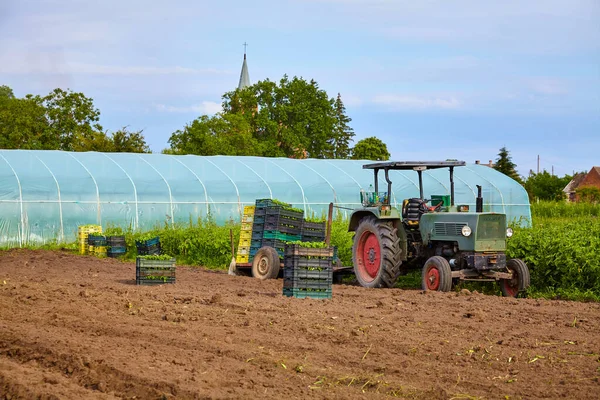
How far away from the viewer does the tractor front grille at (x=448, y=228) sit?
13.4 meters

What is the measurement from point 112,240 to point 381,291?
462 inches

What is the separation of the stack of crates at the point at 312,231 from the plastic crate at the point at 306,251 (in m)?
4.73

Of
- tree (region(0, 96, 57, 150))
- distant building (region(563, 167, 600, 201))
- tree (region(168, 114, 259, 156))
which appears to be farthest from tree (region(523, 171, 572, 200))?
tree (region(0, 96, 57, 150))

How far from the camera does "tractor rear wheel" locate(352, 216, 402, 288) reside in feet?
46.0

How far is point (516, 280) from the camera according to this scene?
1350cm

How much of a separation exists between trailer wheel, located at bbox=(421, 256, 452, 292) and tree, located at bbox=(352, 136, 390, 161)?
50185mm

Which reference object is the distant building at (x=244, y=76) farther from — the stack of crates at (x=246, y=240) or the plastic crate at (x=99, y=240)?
the stack of crates at (x=246, y=240)

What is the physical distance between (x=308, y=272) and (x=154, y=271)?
12.4 ft

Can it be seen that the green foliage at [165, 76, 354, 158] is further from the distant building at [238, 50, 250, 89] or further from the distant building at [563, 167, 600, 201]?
the distant building at [563, 167, 600, 201]

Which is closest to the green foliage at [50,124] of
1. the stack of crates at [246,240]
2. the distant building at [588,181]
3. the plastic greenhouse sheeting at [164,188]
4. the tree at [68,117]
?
the tree at [68,117]

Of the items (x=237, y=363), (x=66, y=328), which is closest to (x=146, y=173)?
(x=66, y=328)

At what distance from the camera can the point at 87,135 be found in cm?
5062

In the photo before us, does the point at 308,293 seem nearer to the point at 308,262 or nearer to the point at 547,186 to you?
the point at 308,262

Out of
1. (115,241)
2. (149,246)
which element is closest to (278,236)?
(149,246)
